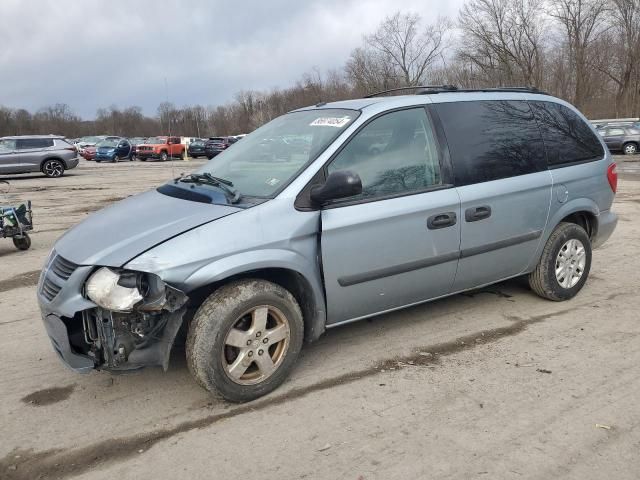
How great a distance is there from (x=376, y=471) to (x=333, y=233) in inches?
55.5

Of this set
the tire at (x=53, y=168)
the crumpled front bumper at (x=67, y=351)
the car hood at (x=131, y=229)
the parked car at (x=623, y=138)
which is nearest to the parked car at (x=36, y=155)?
the tire at (x=53, y=168)

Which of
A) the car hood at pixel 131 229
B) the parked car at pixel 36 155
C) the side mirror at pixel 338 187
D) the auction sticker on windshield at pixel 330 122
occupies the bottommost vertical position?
the car hood at pixel 131 229

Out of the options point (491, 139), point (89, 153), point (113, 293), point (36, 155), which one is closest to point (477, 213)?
point (491, 139)

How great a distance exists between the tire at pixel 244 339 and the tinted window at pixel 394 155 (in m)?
0.92

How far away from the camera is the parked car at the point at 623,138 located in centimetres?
2625

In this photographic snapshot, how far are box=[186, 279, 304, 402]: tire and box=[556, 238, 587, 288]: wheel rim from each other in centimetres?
267

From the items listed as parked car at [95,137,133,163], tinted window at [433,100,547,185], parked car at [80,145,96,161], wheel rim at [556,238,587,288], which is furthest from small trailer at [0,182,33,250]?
parked car at [80,145,96,161]

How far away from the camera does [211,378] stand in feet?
10.0

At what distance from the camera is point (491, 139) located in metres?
4.20

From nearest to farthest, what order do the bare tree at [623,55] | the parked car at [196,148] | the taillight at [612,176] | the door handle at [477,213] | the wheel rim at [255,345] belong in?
the wheel rim at [255,345]
the door handle at [477,213]
the taillight at [612,176]
the parked car at [196,148]
the bare tree at [623,55]

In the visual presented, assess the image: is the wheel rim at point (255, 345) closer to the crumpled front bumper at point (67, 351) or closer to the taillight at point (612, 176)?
the crumpled front bumper at point (67, 351)

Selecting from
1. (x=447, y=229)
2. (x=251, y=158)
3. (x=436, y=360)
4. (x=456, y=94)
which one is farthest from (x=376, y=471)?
(x=456, y=94)

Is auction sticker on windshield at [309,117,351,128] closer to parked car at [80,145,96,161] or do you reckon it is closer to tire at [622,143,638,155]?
tire at [622,143,638,155]

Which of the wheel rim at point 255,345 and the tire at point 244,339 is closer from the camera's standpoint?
the tire at point 244,339
